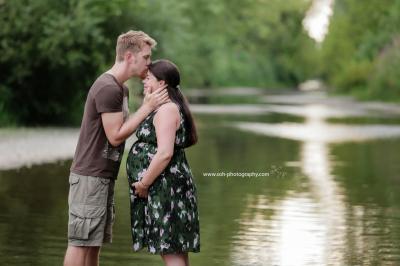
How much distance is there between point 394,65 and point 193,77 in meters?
16.3

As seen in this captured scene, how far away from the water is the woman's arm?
235 centimetres

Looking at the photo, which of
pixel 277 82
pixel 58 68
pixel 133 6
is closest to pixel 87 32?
pixel 58 68

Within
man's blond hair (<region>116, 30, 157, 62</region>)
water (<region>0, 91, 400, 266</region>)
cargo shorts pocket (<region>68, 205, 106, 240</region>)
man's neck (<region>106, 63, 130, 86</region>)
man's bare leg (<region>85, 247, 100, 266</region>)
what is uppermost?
man's blond hair (<region>116, 30, 157, 62</region>)

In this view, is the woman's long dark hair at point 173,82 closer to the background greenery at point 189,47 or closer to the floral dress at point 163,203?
the floral dress at point 163,203

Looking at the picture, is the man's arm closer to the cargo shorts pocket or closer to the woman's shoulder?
the woman's shoulder

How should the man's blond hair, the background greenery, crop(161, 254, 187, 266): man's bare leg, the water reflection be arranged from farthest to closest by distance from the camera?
the background greenery < the water reflection < crop(161, 254, 187, 266): man's bare leg < the man's blond hair

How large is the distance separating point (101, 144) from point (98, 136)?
0.17 feet

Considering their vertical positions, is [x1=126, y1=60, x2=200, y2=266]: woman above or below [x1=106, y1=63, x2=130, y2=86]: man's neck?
below

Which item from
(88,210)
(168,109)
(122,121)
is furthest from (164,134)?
(88,210)

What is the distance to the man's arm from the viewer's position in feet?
21.2

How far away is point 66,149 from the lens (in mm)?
20984

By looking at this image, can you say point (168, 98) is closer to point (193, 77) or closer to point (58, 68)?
point (58, 68)

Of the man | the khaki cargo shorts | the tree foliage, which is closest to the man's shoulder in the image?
the man

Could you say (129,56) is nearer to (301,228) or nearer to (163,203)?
(163,203)
